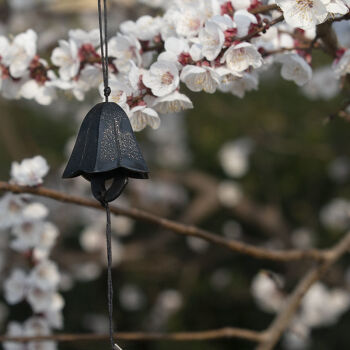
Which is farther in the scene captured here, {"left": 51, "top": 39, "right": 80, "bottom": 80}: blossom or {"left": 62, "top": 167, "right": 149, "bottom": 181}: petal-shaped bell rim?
{"left": 51, "top": 39, "right": 80, "bottom": 80}: blossom

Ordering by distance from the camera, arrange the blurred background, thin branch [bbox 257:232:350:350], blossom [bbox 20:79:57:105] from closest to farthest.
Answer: blossom [bbox 20:79:57:105], thin branch [bbox 257:232:350:350], the blurred background

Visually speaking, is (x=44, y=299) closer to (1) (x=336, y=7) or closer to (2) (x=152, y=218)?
(2) (x=152, y=218)

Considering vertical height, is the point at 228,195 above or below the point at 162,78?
below

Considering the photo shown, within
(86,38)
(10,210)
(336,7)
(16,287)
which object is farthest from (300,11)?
(16,287)

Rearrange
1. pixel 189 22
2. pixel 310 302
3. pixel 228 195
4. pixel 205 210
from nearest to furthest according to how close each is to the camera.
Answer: pixel 189 22
pixel 310 302
pixel 205 210
pixel 228 195

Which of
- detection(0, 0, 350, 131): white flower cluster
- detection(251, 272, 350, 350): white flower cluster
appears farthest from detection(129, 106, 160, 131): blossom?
detection(251, 272, 350, 350): white flower cluster

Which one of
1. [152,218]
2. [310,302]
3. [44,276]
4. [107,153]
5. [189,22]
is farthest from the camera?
[310,302]

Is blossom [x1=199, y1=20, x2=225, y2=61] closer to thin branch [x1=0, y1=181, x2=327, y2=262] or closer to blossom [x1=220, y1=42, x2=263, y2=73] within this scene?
blossom [x1=220, y1=42, x2=263, y2=73]
